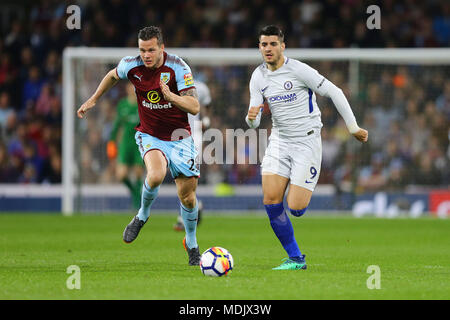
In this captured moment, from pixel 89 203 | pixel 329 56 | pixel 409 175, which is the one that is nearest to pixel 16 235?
pixel 89 203

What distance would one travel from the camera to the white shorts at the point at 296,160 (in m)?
8.01

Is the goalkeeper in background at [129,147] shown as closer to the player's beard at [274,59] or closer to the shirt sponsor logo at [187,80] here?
the shirt sponsor logo at [187,80]

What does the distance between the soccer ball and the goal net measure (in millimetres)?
10192

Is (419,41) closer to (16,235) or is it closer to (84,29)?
(84,29)

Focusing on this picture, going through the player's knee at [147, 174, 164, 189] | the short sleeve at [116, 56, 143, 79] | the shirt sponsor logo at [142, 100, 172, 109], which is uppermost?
the short sleeve at [116, 56, 143, 79]

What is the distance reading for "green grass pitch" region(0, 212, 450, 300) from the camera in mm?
6281

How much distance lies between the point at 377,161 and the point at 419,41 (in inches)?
174

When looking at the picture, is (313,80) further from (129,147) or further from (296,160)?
(129,147)

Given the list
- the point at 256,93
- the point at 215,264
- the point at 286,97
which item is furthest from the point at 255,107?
the point at 215,264

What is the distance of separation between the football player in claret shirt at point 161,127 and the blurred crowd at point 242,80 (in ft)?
32.0

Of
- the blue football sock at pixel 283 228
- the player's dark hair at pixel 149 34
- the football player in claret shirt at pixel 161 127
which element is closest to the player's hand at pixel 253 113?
the football player in claret shirt at pixel 161 127

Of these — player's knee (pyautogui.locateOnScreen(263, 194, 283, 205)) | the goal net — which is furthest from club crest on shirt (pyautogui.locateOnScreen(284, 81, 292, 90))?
the goal net

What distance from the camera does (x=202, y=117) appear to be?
12727mm

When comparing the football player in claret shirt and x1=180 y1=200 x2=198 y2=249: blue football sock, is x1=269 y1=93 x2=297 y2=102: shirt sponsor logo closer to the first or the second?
the football player in claret shirt
